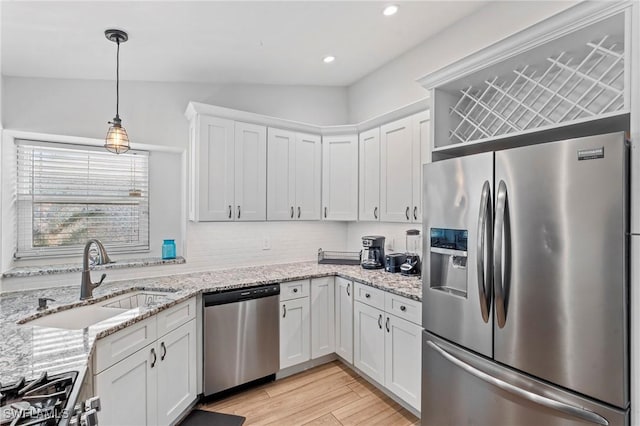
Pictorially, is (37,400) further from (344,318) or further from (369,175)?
(369,175)

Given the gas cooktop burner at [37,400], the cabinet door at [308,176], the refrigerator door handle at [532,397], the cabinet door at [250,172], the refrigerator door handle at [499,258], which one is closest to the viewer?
the gas cooktop burner at [37,400]

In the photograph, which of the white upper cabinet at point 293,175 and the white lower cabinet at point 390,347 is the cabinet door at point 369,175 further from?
the white lower cabinet at point 390,347

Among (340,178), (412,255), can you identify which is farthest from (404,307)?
(340,178)

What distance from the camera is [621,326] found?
1201 mm

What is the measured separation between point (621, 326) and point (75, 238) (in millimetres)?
3628

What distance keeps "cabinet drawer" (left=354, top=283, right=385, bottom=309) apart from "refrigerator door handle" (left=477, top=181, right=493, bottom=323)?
0.94 metres

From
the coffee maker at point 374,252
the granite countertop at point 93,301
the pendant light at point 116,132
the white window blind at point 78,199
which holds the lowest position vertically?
the granite countertop at point 93,301

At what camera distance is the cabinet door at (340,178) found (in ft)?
10.9

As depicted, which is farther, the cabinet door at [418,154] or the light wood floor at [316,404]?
the cabinet door at [418,154]

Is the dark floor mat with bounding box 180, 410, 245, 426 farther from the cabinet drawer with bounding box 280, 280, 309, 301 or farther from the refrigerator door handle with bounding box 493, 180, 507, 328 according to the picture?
the refrigerator door handle with bounding box 493, 180, 507, 328

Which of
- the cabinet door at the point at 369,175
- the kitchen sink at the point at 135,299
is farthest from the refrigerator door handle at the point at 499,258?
the kitchen sink at the point at 135,299

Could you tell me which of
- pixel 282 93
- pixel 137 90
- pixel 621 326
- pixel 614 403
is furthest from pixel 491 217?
pixel 137 90

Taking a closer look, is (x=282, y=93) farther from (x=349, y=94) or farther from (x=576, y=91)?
(x=576, y=91)

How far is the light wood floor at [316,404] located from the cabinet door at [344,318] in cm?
23
